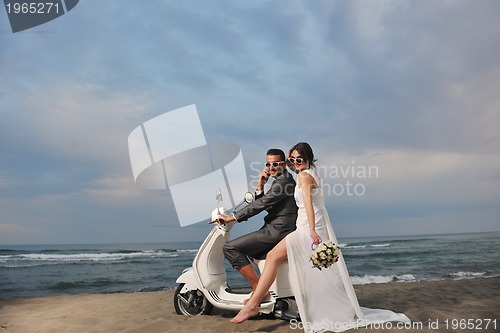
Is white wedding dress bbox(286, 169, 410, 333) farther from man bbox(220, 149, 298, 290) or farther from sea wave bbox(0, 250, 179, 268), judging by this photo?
sea wave bbox(0, 250, 179, 268)

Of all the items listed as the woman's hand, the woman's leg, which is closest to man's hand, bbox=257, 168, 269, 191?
the woman's leg

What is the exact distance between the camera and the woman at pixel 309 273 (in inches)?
133

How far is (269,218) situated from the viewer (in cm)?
368

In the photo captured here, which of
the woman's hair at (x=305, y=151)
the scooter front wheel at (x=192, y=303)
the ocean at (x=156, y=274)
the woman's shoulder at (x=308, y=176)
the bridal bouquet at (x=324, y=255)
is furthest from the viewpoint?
the ocean at (x=156, y=274)

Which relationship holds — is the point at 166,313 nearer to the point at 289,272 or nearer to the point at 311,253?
→ the point at 289,272

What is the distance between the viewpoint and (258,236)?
3645 millimetres

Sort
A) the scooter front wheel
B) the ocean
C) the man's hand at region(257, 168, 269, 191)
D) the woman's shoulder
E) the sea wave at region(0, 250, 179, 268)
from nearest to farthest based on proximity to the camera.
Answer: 1. the woman's shoulder
2. the man's hand at region(257, 168, 269, 191)
3. the scooter front wheel
4. the ocean
5. the sea wave at region(0, 250, 179, 268)

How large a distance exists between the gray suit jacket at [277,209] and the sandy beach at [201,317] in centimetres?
86

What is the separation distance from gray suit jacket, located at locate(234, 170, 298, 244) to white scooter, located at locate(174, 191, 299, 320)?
126 millimetres

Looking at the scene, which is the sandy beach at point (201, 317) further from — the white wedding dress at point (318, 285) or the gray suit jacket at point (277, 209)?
the gray suit jacket at point (277, 209)

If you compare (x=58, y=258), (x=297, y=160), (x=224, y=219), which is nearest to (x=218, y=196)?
(x=224, y=219)

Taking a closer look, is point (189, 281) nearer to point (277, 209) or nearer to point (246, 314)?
point (246, 314)

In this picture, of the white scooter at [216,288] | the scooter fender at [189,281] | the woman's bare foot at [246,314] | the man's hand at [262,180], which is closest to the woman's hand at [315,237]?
the white scooter at [216,288]

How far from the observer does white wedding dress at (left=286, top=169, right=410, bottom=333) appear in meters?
3.39
